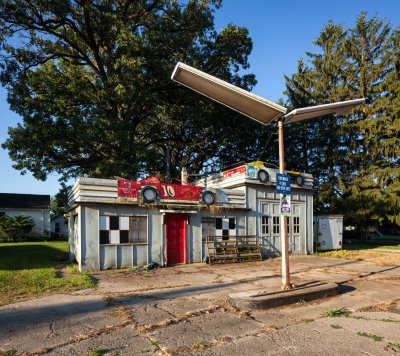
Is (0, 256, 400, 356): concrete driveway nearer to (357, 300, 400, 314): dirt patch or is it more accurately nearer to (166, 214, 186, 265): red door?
(357, 300, 400, 314): dirt patch

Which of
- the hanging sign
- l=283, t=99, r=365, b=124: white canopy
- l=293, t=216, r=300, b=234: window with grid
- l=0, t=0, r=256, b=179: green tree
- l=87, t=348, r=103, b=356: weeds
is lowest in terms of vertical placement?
l=87, t=348, r=103, b=356: weeds

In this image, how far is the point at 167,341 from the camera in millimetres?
4824

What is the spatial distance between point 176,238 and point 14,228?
2382 centimetres

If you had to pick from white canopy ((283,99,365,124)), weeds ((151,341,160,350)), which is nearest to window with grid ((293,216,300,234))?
white canopy ((283,99,365,124))

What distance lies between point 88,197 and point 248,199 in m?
8.43

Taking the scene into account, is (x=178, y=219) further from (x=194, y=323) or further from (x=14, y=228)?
(x=14, y=228)

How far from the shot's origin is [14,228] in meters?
30.0

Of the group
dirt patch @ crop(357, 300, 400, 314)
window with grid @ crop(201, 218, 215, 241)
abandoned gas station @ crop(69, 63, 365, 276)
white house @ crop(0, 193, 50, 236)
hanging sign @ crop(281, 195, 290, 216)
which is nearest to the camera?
dirt patch @ crop(357, 300, 400, 314)

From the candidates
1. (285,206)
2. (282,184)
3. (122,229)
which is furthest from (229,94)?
(122,229)

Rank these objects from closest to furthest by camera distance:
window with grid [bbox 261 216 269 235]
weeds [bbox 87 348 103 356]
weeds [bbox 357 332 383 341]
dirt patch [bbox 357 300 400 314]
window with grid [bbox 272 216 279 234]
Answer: weeds [bbox 87 348 103 356], weeds [bbox 357 332 383 341], dirt patch [bbox 357 300 400 314], window with grid [bbox 261 216 269 235], window with grid [bbox 272 216 279 234]

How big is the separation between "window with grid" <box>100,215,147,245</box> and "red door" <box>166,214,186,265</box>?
1254mm

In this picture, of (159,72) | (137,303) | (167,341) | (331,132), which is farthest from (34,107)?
(331,132)

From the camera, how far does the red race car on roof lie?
1297 centimetres

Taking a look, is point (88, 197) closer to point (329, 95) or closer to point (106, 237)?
point (106, 237)
